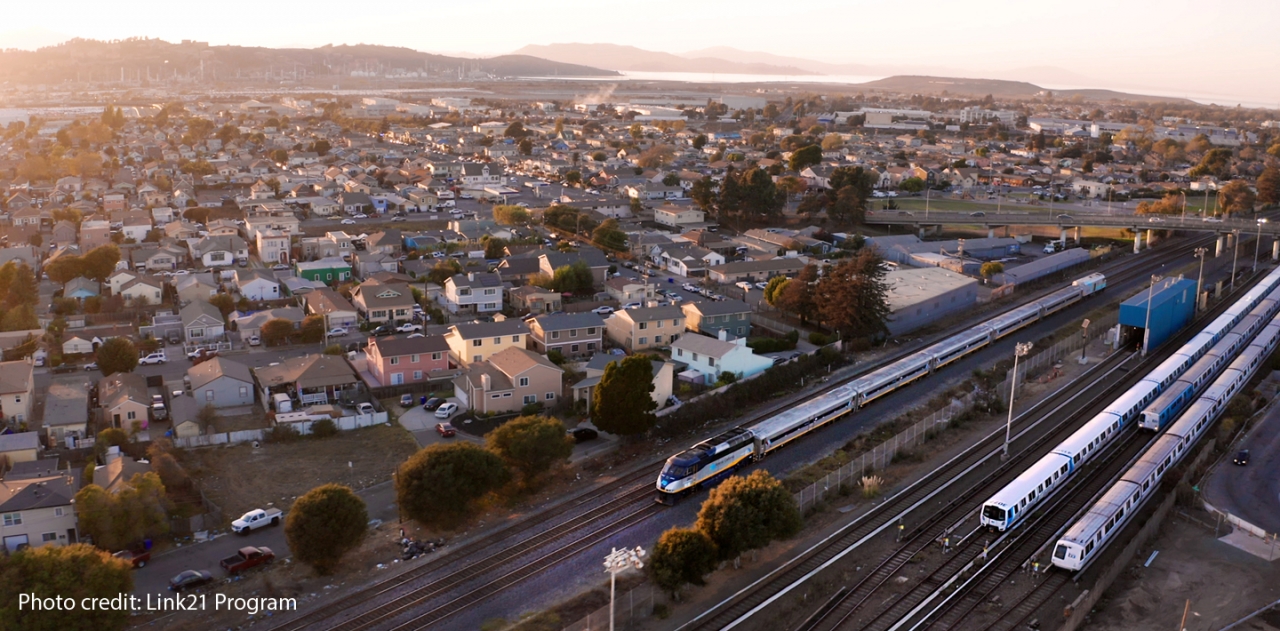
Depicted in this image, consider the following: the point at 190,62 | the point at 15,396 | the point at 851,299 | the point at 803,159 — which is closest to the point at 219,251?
the point at 15,396

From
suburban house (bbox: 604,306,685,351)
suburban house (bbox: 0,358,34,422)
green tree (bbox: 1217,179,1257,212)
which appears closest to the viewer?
suburban house (bbox: 0,358,34,422)

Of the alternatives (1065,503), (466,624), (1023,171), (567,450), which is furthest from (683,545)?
(1023,171)

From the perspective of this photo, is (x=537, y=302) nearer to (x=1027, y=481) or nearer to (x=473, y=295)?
(x=473, y=295)

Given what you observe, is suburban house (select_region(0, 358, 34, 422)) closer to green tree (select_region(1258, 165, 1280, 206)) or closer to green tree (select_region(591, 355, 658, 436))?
green tree (select_region(591, 355, 658, 436))

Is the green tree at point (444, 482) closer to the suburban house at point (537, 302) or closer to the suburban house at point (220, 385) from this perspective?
the suburban house at point (220, 385)

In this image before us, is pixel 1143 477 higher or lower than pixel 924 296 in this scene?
lower

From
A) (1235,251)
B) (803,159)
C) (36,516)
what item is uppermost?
(803,159)

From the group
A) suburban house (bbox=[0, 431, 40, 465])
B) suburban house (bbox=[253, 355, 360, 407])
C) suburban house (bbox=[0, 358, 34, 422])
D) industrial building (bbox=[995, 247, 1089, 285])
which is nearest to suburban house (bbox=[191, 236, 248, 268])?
suburban house (bbox=[253, 355, 360, 407])
